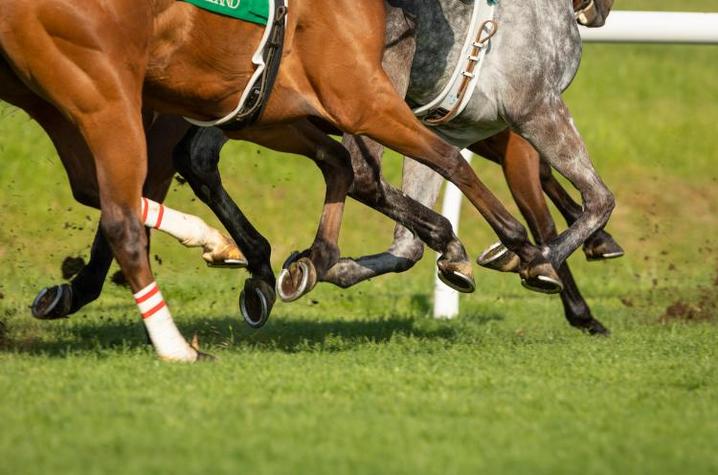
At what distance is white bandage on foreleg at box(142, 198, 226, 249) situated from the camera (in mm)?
6227

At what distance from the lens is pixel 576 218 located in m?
8.32

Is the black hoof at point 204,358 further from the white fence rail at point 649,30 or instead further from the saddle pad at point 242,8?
the white fence rail at point 649,30

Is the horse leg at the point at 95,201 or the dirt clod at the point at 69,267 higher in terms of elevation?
the horse leg at the point at 95,201

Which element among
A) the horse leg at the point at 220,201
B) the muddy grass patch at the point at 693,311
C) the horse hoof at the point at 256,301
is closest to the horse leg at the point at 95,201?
the horse leg at the point at 220,201

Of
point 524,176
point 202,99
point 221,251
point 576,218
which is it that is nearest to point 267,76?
point 202,99

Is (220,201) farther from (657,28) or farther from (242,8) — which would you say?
(657,28)

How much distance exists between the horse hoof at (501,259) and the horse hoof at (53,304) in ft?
7.25

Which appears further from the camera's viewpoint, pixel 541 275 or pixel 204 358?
pixel 541 275

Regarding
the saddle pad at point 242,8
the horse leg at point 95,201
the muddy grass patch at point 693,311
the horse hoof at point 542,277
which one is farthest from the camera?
the muddy grass patch at point 693,311

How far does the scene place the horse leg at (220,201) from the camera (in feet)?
23.4

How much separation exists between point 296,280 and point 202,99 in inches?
44.0

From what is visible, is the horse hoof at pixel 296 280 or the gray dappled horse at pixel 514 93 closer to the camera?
the horse hoof at pixel 296 280

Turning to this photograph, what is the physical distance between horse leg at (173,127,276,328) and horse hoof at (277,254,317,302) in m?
0.32

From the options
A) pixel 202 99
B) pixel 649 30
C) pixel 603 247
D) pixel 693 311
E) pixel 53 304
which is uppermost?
pixel 649 30
